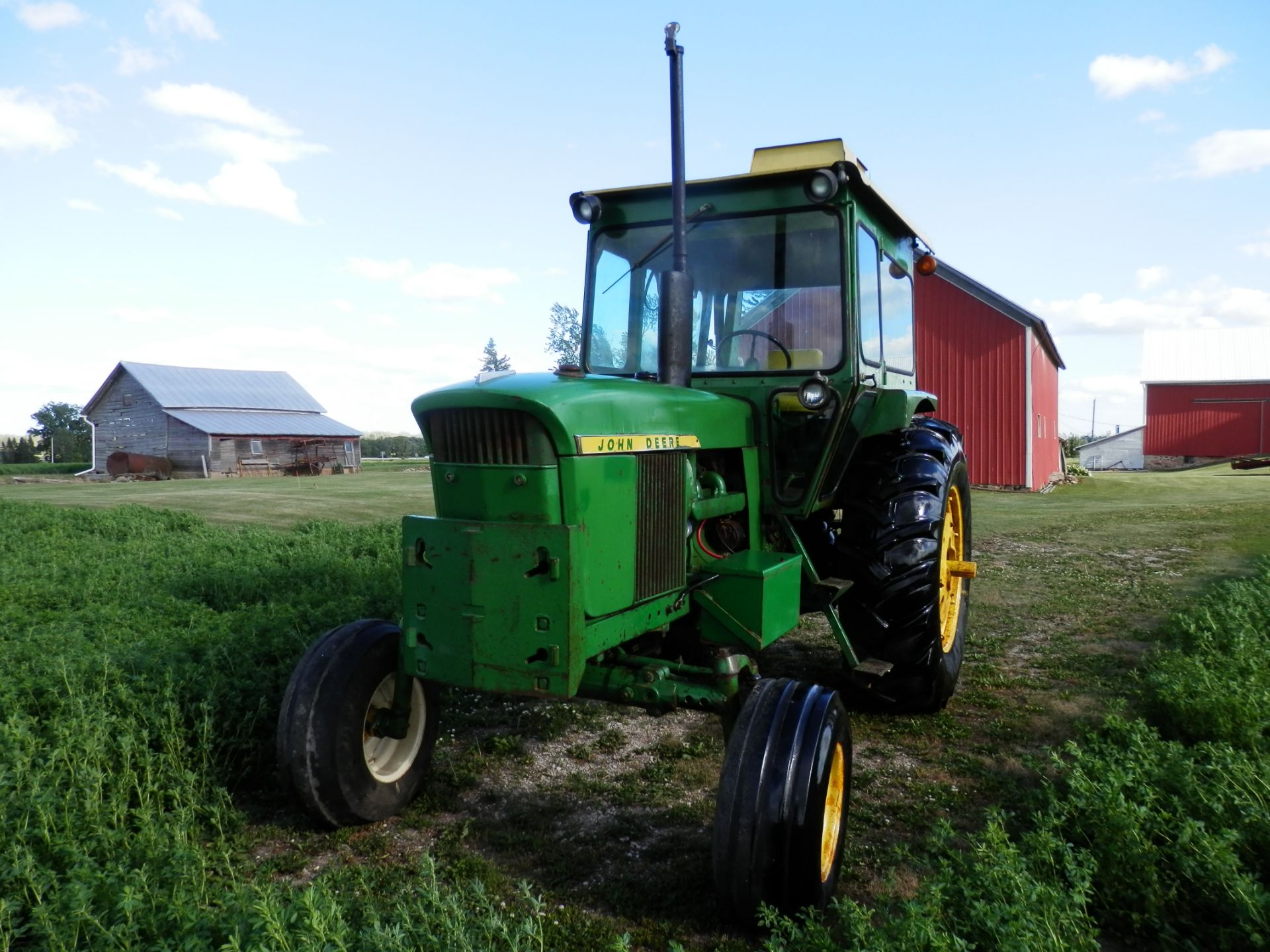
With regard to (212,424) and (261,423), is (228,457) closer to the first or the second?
(212,424)

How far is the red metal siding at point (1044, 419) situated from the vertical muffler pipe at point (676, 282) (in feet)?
54.2

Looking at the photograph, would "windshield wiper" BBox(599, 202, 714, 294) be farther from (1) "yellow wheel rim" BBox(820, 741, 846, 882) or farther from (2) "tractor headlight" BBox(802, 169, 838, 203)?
(1) "yellow wheel rim" BBox(820, 741, 846, 882)

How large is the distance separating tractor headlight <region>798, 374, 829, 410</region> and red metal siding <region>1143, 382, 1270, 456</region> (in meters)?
31.0

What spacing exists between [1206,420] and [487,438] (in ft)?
108

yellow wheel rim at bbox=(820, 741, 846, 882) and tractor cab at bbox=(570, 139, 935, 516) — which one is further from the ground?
tractor cab at bbox=(570, 139, 935, 516)

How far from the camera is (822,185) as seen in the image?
143 inches

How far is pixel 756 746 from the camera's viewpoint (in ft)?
8.63

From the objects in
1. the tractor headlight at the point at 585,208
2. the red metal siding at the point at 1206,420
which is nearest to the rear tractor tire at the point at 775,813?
the tractor headlight at the point at 585,208

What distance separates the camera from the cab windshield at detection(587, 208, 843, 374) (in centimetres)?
390

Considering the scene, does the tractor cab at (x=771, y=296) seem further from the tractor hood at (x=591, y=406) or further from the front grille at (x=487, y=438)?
the front grille at (x=487, y=438)

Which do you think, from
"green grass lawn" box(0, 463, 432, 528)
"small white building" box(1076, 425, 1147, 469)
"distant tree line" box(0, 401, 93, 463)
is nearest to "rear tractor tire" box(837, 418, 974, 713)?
"green grass lawn" box(0, 463, 432, 528)

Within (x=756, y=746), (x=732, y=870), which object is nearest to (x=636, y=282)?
(x=756, y=746)

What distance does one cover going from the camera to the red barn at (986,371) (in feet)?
60.2

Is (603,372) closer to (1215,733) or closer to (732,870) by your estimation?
(732,870)
